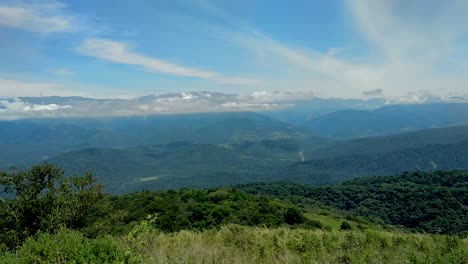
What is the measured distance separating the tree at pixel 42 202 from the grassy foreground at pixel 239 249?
4.04ft

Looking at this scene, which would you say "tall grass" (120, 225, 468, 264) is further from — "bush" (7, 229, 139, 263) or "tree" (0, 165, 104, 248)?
"tree" (0, 165, 104, 248)

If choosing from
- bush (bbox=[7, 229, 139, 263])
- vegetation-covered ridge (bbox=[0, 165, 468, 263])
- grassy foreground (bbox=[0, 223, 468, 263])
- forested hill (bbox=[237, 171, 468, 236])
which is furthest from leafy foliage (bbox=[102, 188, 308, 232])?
forested hill (bbox=[237, 171, 468, 236])

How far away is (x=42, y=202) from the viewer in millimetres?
9883

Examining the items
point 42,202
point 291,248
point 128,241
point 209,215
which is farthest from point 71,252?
point 209,215

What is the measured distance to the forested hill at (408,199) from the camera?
61.9 metres

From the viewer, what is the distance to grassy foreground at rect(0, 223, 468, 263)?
6.28 metres

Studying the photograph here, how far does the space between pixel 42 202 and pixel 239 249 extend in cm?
545

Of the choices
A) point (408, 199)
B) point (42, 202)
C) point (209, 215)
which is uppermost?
point (42, 202)

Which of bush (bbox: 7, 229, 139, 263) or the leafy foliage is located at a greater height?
bush (bbox: 7, 229, 139, 263)

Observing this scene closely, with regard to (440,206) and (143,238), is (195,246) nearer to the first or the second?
(143,238)

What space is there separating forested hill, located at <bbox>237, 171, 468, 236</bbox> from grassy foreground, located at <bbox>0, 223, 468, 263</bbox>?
48.6 meters

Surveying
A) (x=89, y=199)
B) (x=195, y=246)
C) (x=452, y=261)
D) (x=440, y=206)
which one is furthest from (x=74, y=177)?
(x=440, y=206)

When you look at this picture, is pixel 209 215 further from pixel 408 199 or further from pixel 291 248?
pixel 408 199

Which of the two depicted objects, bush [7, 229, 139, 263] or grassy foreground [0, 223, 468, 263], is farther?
grassy foreground [0, 223, 468, 263]
